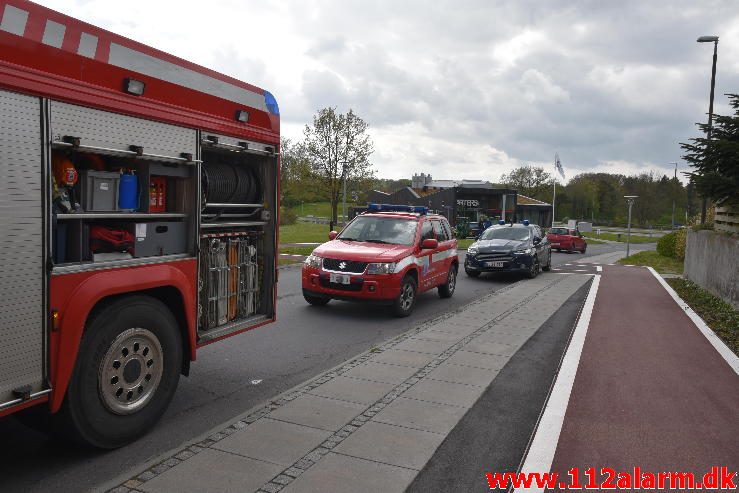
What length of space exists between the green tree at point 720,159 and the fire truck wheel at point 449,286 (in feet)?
16.8

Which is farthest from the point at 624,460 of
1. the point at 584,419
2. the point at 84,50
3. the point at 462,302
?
the point at 462,302

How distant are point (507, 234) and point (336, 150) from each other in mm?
26370

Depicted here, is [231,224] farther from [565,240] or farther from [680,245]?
[565,240]

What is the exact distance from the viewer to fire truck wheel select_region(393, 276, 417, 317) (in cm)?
977

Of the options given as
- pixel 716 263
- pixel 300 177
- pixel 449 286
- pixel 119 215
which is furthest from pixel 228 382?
pixel 300 177

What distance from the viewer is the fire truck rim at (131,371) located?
4.03m

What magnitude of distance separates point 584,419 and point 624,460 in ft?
2.76

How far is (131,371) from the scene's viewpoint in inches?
167

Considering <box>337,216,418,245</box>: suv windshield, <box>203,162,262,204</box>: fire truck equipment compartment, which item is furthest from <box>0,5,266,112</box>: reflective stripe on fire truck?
<box>337,216,418,245</box>: suv windshield

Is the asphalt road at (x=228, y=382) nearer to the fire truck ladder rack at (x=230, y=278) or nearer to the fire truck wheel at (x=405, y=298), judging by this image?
the fire truck wheel at (x=405, y=298)

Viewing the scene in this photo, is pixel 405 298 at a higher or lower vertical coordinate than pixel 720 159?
lower

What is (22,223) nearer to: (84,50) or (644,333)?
(84,50)

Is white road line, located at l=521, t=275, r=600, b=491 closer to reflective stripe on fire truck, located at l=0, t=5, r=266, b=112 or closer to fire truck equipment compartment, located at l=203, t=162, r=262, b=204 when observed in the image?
fire truck equipment compartment, located at l=203, t=162, r=262, b=204

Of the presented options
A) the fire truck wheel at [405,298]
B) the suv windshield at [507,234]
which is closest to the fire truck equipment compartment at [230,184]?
the fire truck wheel at [405,298]
